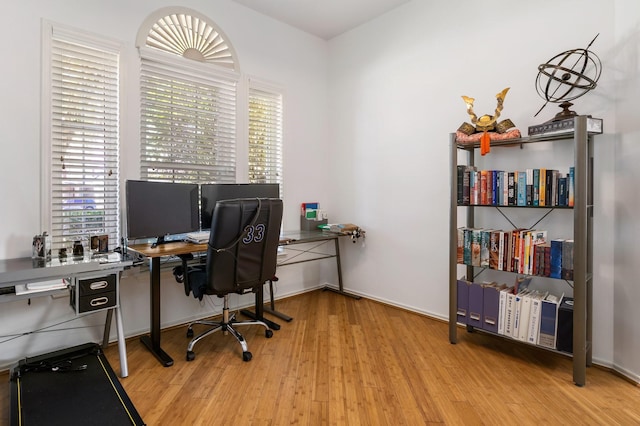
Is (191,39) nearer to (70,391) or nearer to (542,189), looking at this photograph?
(70,391)

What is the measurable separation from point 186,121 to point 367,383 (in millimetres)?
2751

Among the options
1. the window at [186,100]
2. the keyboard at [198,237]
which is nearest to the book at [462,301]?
the keyboard at [198,237]

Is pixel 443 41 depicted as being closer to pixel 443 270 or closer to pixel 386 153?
pixel 386 153

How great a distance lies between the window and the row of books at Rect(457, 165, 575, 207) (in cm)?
230

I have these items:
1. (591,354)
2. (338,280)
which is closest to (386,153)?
(338,280)

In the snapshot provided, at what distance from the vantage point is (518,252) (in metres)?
2.47

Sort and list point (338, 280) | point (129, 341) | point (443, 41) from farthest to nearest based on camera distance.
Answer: point (338, 280), point (443, 41), point (129, 341)

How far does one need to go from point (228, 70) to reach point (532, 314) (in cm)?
347

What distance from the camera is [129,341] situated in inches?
112

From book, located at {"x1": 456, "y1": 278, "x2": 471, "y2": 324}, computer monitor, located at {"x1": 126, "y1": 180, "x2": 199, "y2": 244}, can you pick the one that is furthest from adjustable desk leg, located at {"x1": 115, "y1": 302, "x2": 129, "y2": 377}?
book, located at {"x1": 456, "y1": 278, "x2": 471, "y2": 324}


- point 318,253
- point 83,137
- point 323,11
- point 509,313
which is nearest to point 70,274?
point 83,137

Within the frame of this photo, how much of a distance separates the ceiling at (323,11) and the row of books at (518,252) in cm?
258

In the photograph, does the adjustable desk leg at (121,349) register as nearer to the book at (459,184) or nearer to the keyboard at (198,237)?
the keyboard at (198,237)

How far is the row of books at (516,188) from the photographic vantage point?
2.32m
